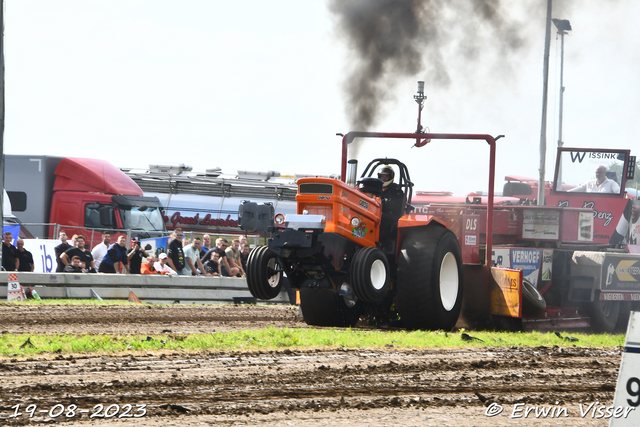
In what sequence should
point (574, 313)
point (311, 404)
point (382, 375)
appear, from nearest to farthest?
point (311, 404) < point (382, 375) < point (574, 313)

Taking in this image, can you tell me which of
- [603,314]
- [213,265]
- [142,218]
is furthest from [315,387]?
[142,218]

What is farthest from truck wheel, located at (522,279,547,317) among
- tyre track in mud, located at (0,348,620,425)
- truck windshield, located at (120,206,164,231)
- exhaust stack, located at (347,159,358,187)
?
truck windshield, located at (120,206,164,231)

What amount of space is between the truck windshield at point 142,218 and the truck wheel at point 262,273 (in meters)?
13.1

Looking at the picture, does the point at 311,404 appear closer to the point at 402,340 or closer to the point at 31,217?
the point at 402,340

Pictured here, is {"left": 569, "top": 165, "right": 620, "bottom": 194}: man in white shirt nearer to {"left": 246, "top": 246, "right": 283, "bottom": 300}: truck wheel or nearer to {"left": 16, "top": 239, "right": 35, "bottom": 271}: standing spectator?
{"left": 246, "top": 246, "right": 283, "bottom": 300}: truck wheel

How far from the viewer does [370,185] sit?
9398 millimetres

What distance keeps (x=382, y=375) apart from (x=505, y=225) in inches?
255

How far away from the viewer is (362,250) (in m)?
8.48

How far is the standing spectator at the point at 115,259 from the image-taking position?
1516 centimetres

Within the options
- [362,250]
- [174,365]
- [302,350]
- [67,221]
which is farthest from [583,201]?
[67,221]

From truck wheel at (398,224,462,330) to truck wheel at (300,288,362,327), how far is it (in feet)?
3.14

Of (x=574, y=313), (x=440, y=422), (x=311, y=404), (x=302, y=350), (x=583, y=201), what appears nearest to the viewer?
(x=440, y=422)

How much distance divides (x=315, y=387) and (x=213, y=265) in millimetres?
11801

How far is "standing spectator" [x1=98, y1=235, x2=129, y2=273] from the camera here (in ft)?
49.8
